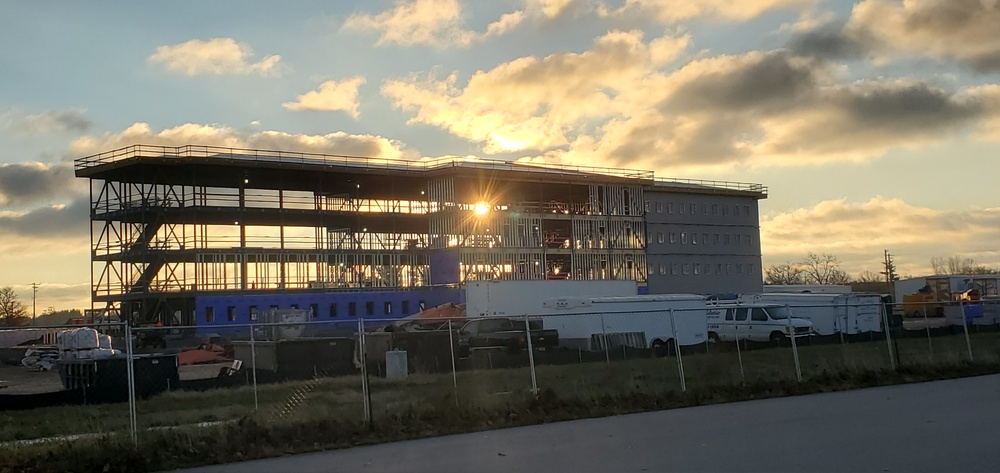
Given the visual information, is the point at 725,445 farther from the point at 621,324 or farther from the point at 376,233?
the point at 376,233

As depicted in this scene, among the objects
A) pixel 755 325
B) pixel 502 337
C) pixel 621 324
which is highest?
pixel 621 324

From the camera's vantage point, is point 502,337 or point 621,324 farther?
point 621,324

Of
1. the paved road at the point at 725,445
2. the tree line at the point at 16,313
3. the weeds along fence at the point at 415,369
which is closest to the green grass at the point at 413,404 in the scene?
the weeds along fence at the point at 415,369

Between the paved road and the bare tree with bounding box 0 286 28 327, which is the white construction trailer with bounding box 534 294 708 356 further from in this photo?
the bare tree with bounding box 0 286 28 327

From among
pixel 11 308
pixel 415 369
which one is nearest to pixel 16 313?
pixel 11 308

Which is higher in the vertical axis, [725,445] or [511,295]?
[511,295]

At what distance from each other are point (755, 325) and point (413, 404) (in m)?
25.2

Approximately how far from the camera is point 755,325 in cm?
3856

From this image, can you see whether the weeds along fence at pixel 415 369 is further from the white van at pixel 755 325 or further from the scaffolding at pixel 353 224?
the scaffolding at pixel 353 224

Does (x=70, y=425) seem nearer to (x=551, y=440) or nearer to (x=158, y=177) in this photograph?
(x=551, y=440)

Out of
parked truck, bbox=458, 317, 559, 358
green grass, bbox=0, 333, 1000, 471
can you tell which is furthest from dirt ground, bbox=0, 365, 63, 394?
parked truck, bbox=458, 317, 559, 358

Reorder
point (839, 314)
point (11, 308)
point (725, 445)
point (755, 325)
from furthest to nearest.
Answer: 1. point (11, 308)
2. point (839, 314)
3. point (755, 325)
4. point (725, 445)

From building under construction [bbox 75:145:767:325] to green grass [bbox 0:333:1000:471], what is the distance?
1605 inches

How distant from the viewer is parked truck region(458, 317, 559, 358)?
110 feet
